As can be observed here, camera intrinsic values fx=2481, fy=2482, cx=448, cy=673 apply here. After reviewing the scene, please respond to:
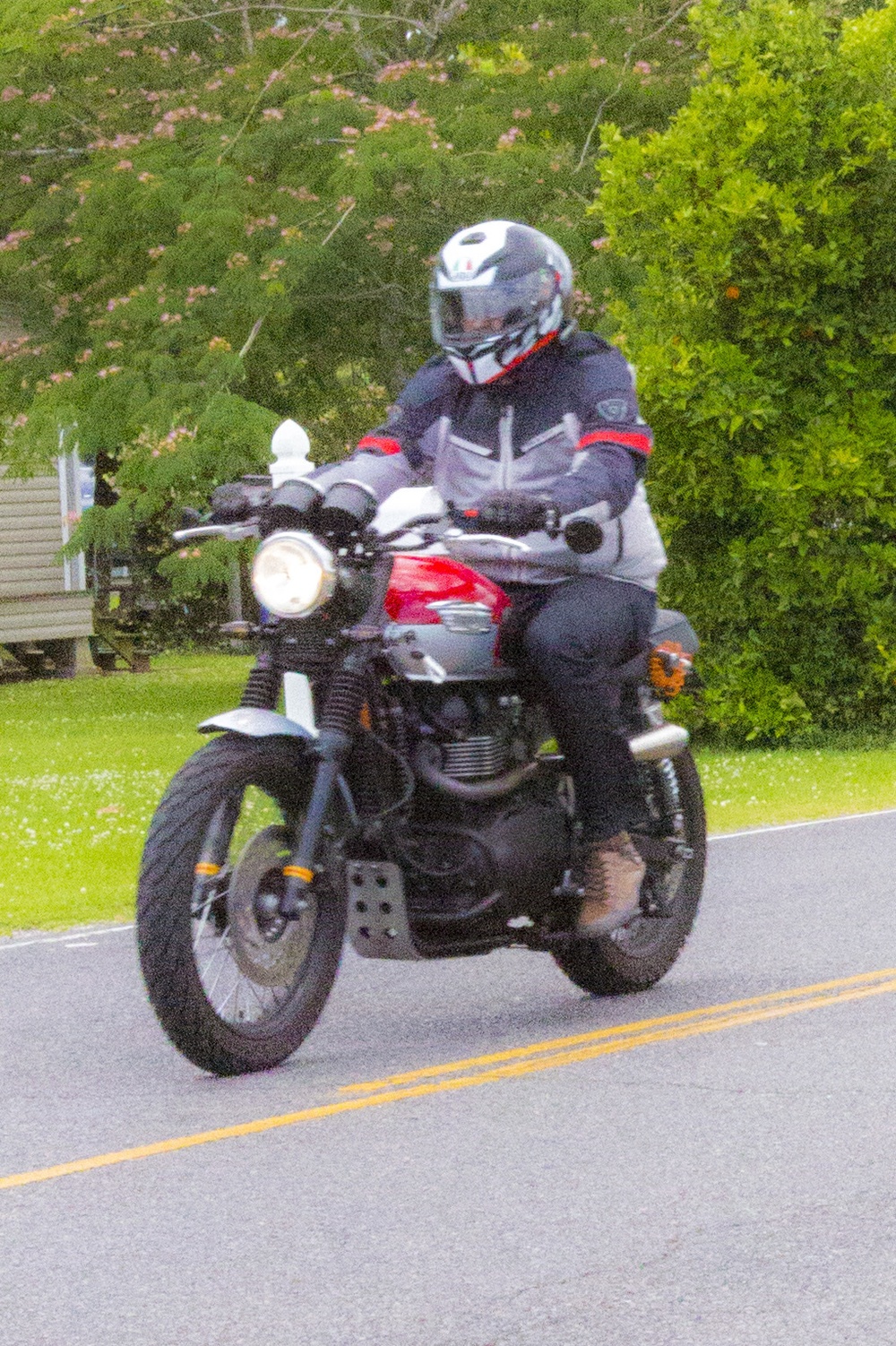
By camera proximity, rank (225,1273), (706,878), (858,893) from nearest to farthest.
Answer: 1. (225,1273)
2. (858,893)
3. (706,878)

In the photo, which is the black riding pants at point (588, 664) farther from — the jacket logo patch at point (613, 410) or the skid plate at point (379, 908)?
the skid plate at point (379, 908)

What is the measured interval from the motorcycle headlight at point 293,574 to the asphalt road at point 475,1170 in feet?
4.06

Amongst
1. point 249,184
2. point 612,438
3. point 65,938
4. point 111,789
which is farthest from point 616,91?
point 612,438

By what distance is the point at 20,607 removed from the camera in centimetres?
2839

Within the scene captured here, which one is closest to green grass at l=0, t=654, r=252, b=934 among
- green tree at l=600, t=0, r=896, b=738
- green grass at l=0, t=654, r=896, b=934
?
green grass at l=0, t=654, r=896, b=934

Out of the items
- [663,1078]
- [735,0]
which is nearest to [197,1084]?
[663,1078]

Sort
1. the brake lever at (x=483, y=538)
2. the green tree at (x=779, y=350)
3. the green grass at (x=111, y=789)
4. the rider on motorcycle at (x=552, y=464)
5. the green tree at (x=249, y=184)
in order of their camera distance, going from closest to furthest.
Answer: the brake lever at (x=483, y=538), the rider on motorcycle at (x=552, y=464), the green grass at (x=111, y=789), the green tree at (x=779, y=350), the green tree at (x=249, y=184)

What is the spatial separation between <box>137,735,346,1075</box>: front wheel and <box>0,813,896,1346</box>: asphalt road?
0.53 feet

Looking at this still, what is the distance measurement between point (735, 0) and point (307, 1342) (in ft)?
58.1

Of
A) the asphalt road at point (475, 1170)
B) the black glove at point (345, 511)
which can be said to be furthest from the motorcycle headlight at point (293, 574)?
the asphalt road at point (475, 1170)

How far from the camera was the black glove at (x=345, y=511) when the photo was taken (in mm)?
6340

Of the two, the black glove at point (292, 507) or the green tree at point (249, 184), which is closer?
the black glove at point (292, 507)

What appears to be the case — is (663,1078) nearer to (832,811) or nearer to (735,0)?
(832,811)

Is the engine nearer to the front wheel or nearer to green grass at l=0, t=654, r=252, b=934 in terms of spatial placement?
the front wheel
